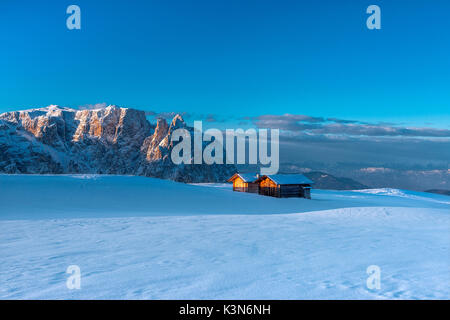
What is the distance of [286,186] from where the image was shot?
3838 centimetres

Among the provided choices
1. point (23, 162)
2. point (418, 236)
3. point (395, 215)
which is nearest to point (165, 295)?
point (418, 236)

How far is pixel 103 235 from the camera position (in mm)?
10578

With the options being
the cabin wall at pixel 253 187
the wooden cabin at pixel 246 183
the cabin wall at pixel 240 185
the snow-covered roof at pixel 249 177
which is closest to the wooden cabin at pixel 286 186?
the cabin wall at pixel 253 187

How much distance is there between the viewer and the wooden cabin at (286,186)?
38062 millimetres

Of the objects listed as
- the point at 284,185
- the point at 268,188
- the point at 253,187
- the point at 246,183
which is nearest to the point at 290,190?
the point at 284,185

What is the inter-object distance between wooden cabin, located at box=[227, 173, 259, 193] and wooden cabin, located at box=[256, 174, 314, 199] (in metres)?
2.85

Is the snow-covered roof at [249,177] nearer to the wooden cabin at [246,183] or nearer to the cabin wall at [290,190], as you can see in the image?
the wooden cabin at [246,183]

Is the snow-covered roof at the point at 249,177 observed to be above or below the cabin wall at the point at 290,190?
above

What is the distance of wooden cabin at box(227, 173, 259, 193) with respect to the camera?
4381 centimetres

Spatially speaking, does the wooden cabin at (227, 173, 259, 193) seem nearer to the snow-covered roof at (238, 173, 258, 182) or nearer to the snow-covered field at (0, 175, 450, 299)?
the snow-covered roof at (238, 173, 258, 182)

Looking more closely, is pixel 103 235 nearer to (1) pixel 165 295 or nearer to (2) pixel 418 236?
(1) pixel 165 295

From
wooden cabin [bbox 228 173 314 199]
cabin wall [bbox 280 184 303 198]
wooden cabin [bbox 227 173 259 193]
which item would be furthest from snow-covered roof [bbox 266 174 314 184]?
wooden cabin [bbox 227 173 259 193]

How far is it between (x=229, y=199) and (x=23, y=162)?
194 meters

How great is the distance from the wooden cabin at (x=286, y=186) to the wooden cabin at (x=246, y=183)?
112 inches
